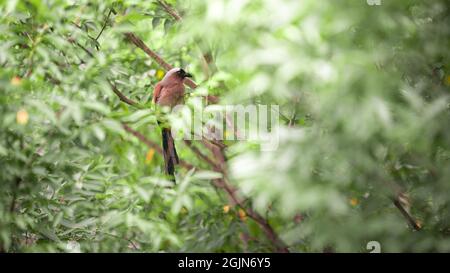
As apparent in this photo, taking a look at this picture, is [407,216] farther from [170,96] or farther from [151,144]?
[151,144]

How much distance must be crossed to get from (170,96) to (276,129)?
168 cm

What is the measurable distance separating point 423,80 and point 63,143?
4.64 ft

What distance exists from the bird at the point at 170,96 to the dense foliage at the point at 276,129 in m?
0.18

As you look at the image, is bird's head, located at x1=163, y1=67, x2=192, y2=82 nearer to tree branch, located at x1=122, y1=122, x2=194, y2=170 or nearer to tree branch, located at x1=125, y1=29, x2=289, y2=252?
tree branch, located at x1=125, y1=29, x2=289, y2=252

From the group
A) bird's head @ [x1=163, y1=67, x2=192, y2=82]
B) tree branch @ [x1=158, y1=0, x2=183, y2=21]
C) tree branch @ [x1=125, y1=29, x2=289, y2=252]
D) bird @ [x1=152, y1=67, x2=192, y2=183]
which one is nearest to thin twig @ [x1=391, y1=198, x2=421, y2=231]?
tree branch @ [x1=125, y1=29, x2=289, y2=252]

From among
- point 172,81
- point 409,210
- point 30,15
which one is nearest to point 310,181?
point 409,210

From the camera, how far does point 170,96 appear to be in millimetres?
3318

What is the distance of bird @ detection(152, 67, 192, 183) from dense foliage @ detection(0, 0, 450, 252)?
180 mm

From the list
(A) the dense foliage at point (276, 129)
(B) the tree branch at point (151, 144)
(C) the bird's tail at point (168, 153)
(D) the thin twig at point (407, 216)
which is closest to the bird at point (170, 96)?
(C) the bird's tail at point (168, 153)

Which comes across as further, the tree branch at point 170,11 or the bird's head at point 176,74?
the bird's head at point 176,74

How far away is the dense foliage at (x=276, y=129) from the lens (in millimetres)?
1564

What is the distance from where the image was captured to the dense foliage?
1.56m

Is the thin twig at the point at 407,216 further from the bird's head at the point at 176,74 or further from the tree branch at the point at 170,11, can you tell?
the bird's head at the point at 176,74

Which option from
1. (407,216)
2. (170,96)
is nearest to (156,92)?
(170,96)
